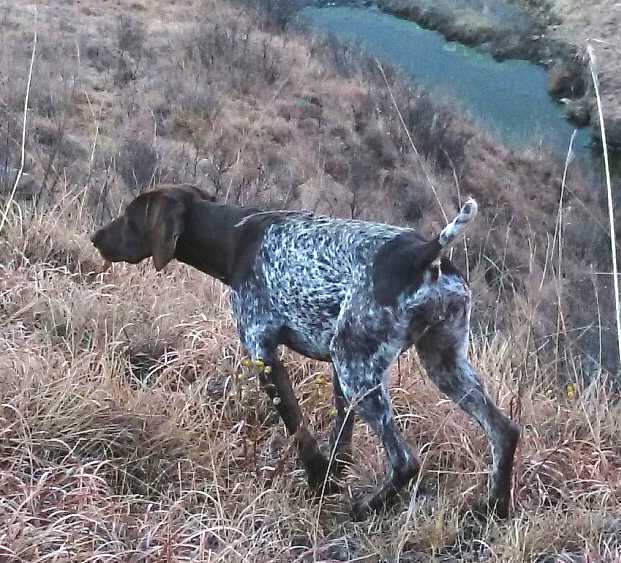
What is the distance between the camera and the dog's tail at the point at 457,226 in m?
2.92

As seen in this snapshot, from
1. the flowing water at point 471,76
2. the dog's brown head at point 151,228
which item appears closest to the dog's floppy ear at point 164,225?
the dog's brown head at point 151,228

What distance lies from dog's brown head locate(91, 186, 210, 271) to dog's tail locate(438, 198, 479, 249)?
1.23 metres

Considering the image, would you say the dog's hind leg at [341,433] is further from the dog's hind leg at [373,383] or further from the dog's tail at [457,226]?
the dog's tail at [457,226]

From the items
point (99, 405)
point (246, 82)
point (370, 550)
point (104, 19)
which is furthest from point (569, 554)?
point (104, 19)

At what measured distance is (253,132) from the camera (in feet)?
49.5

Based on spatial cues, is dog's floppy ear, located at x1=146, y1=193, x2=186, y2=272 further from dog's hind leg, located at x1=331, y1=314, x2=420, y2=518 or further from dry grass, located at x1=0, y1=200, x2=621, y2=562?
dog's hind leg, located at x1=331, y1=314, x2=420, y2=518

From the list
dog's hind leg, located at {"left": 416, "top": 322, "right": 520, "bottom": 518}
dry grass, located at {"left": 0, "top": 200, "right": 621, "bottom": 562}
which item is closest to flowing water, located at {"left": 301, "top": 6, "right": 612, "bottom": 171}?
dry grass, located at {"left": 0, "top": 200, "right": 621, "bottom": 562}

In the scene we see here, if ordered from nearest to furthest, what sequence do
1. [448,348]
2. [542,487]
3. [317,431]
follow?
[448,348] < [542,487] < [317,431]

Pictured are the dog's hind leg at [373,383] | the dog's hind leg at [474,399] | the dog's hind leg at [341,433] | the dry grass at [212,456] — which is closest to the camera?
the dry grass at [212,456]

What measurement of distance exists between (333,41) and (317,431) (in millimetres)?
16180

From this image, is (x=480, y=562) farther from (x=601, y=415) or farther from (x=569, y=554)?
(x=601, y=415)

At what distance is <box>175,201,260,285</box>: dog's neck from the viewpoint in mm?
3719

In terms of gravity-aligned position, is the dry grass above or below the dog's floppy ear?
below

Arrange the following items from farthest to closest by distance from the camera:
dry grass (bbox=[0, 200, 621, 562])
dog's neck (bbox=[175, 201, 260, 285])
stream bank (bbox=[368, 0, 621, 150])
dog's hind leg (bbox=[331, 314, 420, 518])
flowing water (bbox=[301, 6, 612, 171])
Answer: stream bank (bbox=[368, 0, 621, 150])
flowing water (bbox=[301, 6, 612, 171])
dog's neck (bbox=[175, 201, 260, 285])
dog's hind leg (bbox=[331, 314, 420, 518])
dry grass (bbox=[0, 200, 621, 562])
